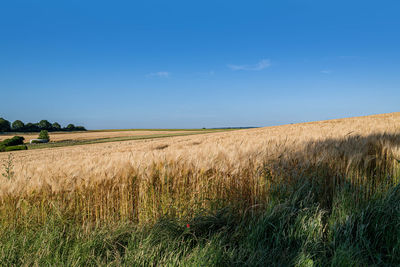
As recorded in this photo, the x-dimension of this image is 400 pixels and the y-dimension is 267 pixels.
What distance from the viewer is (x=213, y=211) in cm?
221

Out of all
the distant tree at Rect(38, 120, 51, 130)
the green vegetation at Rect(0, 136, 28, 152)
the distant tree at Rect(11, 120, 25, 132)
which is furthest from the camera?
the distant tree at Rect(38, 120, 51, 130)

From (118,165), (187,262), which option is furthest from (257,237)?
(118,165)

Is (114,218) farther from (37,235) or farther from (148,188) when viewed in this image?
(37,235)

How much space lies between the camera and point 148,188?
92.7 inches

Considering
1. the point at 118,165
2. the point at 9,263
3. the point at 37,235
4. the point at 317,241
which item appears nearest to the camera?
the point at 9,263

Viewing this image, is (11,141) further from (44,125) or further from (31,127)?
(31,127)

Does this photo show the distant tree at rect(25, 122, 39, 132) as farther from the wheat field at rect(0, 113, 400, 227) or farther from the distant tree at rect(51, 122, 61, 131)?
the wheat field at rect(0, 113, 400, 227)

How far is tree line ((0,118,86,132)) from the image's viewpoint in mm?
70438

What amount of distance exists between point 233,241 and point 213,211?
38 centimetres

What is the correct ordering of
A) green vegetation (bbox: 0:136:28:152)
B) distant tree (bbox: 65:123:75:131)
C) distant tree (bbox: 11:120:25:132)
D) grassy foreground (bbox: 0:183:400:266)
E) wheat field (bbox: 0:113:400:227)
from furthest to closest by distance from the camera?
distant tree (bbox: 65:123:75:131) → distant tree (bbox: 11:120:25:132) → green vegetation (bbox: 0:136:28:152) → wheat field (bbox: 0:113:400:227) → grassy foreground (bbox: 0:183:400:266)

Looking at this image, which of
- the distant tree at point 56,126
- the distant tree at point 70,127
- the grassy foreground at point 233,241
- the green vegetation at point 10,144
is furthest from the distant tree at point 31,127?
the grassy foreground at point 233,241

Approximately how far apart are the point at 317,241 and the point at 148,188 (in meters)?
1.65

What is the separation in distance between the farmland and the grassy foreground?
0.03 feet

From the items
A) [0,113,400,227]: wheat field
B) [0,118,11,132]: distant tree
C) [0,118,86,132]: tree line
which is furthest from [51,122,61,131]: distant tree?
[0,113,400,227]: wheat field
